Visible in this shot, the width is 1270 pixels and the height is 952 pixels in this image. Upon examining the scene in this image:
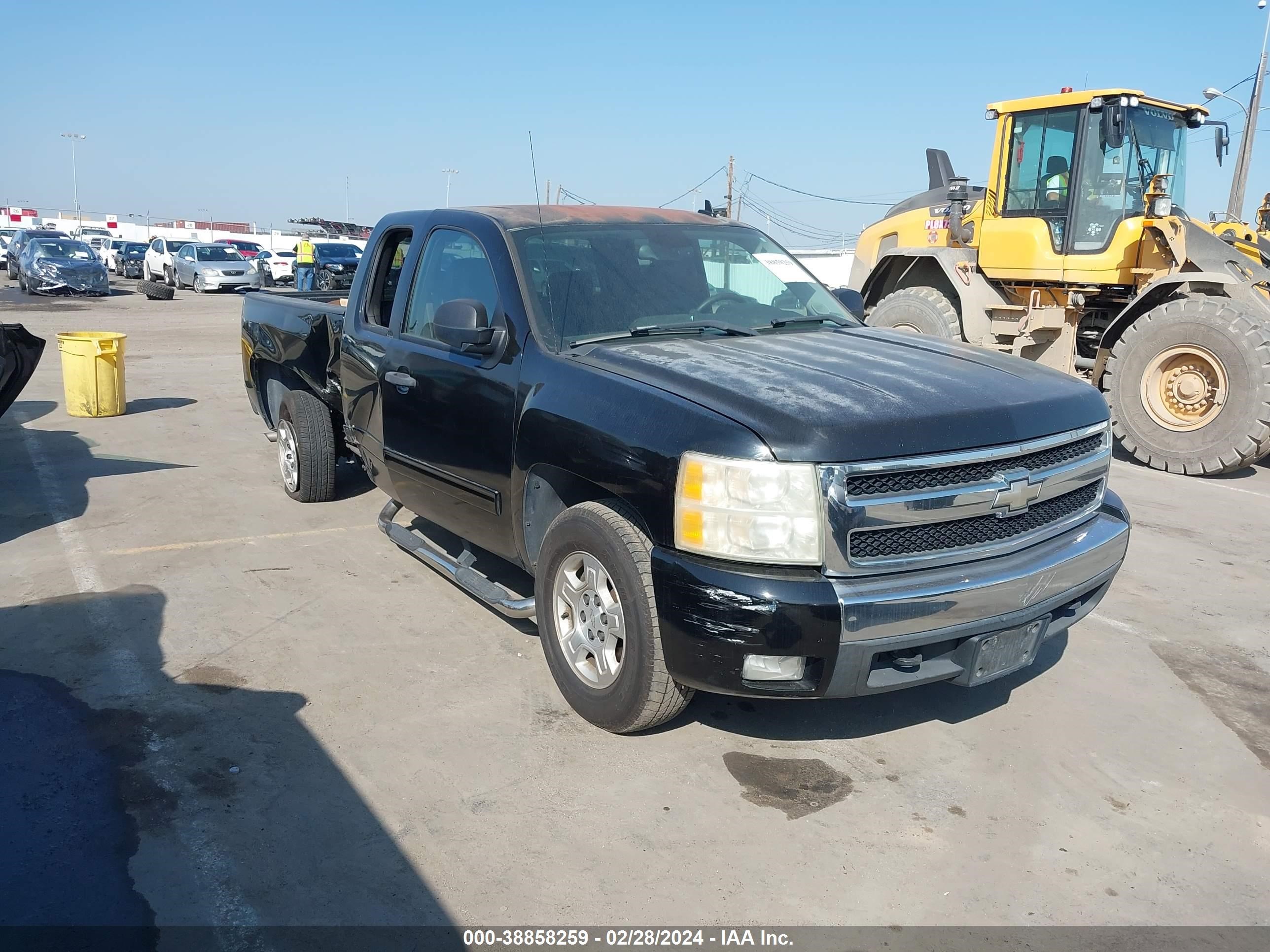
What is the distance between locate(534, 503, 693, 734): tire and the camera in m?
3.41

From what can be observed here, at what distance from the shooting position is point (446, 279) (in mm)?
4879

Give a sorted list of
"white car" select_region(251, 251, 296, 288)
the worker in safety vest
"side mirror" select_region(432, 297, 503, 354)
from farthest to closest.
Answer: "white car" select_region(251, 251, 296, 288) → the worker in safety vest → "side mirror" select_region(432, 297, 503, 354)

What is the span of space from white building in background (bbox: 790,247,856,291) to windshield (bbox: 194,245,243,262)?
18.4 meters

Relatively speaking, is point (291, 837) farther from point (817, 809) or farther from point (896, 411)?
point (896, 411)

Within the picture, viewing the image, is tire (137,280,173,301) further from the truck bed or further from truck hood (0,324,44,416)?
the truck bed

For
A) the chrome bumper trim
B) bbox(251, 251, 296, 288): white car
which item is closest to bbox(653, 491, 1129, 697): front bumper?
the chrome bumper trim

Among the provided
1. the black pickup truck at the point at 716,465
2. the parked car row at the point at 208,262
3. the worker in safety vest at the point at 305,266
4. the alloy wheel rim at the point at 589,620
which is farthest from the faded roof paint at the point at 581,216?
the parked car row at the point at 208,262

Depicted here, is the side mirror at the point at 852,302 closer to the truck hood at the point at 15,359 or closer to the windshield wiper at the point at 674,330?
the windshield wiper at the point at 674,330

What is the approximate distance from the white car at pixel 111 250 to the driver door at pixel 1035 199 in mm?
39845

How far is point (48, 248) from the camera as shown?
29578 mm

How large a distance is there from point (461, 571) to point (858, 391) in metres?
2.14

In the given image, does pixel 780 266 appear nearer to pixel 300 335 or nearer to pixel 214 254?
pixel 300 335

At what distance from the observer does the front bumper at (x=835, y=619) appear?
10.2 feet

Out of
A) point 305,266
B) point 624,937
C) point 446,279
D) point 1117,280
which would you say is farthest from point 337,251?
point 624,937
